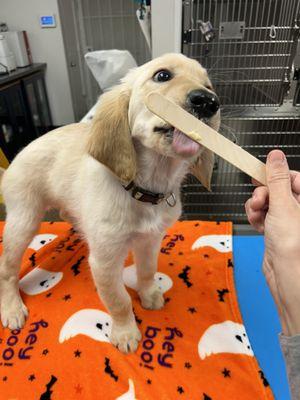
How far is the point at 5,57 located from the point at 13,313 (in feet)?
8.80

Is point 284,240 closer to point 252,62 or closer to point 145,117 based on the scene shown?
point 145,117

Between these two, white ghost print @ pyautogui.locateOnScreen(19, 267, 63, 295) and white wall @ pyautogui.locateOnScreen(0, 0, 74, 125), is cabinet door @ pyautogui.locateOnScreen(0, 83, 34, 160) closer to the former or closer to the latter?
white wall @ pyautogui.locateOnScreen(0, 0, 74, 125)

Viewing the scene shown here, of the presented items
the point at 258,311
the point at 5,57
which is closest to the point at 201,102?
the point at 258,311

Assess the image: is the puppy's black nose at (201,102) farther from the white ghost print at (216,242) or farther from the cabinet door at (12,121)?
the cabinet door at (12,121)

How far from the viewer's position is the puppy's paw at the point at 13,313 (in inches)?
42.1

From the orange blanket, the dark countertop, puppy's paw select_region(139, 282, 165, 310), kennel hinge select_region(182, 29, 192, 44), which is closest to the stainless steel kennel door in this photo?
kennel hinge select_region(182, 29, 192, 44)

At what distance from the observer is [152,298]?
1140mm

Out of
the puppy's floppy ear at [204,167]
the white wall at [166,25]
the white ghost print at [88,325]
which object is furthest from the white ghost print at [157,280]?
the white wall at [166,25]

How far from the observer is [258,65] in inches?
58.1

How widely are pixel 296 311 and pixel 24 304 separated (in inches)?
37.1

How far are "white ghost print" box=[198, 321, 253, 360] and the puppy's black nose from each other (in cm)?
75

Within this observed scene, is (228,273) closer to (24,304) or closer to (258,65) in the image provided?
(24,304)

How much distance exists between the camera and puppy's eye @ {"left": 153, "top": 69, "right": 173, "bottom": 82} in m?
0.73

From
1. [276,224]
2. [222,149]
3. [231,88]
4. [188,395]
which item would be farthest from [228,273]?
[231,88]
